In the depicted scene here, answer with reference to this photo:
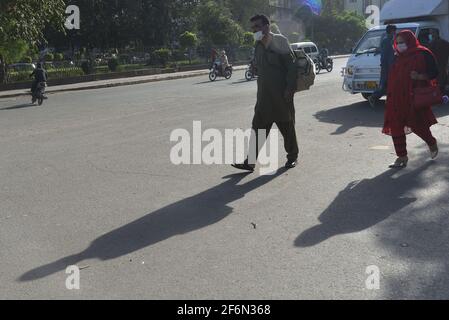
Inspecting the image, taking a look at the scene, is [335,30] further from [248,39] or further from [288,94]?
[288,94]

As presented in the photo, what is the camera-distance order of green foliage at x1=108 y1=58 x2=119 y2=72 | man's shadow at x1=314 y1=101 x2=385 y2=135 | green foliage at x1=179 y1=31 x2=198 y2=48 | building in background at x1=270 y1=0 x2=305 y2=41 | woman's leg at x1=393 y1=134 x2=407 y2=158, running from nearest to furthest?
woman's leg at x1=393 y1=134 x2=407 y2=158 < man's shadow at x1=314 y1=101 x2=385 y2=135 < green foliage at x1=108 y1=58 x2=119 y2=72 < green foliage at x1=179 y1=31 x2=198 y2=48 < building in background at x1=270 y1=0 x2=305 y2=41

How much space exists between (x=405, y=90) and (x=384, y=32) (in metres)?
7.43

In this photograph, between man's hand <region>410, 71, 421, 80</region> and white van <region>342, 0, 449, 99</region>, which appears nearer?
man's hand <region>410, 71, 421, 80</region>

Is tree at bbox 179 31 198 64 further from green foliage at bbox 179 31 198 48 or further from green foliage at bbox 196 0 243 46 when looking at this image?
green foliage at bbox 196 0 243 46

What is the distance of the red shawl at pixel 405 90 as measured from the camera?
22.7 feet

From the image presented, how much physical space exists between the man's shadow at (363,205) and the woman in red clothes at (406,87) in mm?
493

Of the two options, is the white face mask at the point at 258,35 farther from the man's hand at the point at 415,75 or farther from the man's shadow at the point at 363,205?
the man's shadow at the point at 363,205

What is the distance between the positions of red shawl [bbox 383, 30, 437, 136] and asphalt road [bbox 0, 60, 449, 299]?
548 millimetres

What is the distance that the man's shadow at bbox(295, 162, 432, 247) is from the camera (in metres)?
4.83

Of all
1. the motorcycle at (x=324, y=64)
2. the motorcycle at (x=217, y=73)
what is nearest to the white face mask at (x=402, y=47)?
the motorcycle at (x=217, y=73)

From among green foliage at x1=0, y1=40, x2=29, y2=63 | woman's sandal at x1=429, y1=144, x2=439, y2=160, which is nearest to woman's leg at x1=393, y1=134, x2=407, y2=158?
woman's sandal at x1=429, y1=144, x2=439, y2=160

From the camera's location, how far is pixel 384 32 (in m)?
13.9

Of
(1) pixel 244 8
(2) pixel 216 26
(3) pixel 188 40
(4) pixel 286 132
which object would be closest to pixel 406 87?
(4) pixel 286 132
